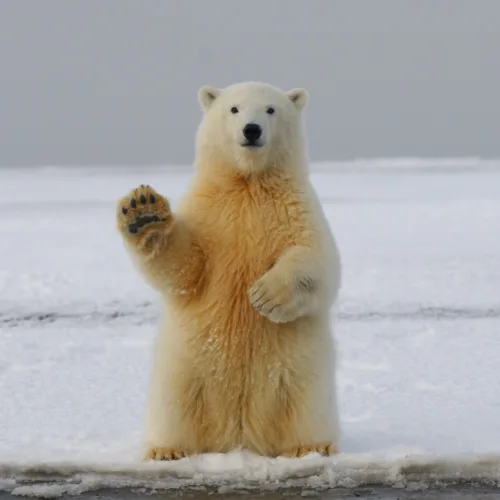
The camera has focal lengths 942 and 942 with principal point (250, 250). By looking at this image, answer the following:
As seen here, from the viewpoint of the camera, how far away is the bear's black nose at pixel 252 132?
3004 millimetres

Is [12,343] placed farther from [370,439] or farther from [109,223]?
[109,223]

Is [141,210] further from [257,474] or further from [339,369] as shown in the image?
[339,369]

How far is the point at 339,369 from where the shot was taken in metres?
4.88

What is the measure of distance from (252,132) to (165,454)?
1064 mm

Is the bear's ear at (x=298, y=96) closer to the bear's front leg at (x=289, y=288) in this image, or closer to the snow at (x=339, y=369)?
the bear's front leg at (x=289, y=288)

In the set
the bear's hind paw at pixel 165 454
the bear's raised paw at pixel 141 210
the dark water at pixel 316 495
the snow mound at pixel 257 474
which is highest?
the bear's raised paw at pixel 141 210

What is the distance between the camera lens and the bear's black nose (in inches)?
118

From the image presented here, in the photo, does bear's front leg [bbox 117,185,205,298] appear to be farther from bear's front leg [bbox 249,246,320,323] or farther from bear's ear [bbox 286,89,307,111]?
bear's ear [bbox 286,89,307,111]

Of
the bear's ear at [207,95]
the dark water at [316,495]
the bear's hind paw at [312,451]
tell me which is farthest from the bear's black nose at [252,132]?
the dark water at [316,495]

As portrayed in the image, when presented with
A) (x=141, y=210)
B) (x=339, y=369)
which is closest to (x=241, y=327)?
(x=141, y=210)

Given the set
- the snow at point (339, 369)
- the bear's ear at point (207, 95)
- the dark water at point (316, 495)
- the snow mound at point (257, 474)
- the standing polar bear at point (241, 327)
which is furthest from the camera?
the bear's ear at point (207, 95)

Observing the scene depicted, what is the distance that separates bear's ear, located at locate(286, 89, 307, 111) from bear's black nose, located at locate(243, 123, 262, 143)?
1.10ft

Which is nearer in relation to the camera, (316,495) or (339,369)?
(316,495)

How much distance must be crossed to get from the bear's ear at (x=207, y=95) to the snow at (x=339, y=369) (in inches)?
47.5
